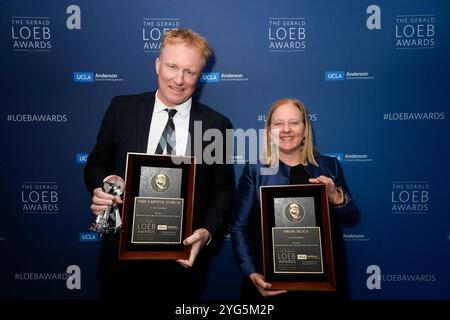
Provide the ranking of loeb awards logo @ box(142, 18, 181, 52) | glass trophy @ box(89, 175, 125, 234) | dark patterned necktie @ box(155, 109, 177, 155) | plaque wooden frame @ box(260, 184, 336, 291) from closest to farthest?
glass trophy @ box(89, 175, 125, 234)
plaque wooden frame @ box(260, 184, 336, 291)
dark patterned necktie @ box(155, 109, 177, 155)
loeb awards logo @ box(142, 18, 181, 52)

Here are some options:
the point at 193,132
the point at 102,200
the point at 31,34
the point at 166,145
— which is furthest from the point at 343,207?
the point at 31,34

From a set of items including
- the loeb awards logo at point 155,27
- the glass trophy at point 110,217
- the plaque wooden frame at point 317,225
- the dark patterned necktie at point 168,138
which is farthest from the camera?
the loeb awards logo at point 155,27

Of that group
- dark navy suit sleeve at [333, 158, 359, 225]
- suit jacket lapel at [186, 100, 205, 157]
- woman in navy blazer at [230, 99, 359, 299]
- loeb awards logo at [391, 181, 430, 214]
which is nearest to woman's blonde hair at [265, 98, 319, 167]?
woman in navy blazer at [230, 99, 359, 299]

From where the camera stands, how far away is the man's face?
2.07m

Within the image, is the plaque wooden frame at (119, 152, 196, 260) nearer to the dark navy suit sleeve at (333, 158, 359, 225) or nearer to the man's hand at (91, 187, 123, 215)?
the man's hand at (91, 187, 123, 215)

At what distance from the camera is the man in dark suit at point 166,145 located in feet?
6.86

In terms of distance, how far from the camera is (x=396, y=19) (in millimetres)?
2414

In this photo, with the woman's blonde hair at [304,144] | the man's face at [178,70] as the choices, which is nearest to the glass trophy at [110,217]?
the man's face at [178,70]

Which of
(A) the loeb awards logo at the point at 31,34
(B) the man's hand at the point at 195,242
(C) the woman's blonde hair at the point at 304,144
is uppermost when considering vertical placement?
(A) the loeb awards logo at the point at 31,34

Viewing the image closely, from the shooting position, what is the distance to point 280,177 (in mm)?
2176

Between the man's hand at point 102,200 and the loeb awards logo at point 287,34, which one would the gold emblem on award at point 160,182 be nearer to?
the man's hand at point 102,200

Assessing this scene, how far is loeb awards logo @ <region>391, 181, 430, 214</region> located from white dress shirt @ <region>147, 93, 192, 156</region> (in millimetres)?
1404

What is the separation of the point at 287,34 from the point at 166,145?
41.7 inches
